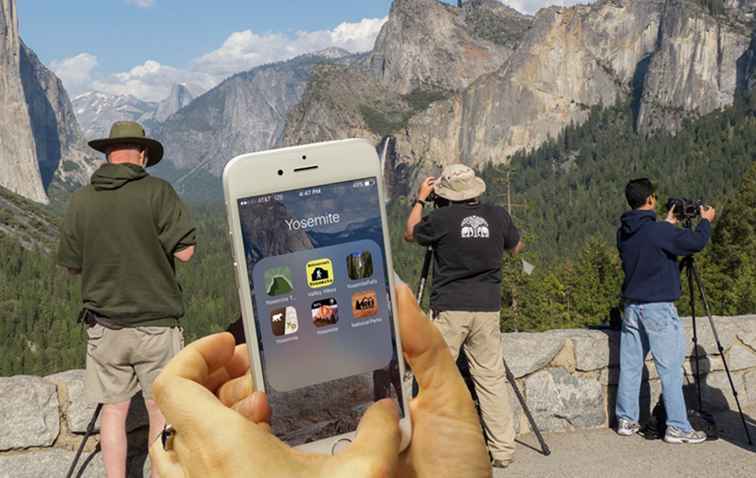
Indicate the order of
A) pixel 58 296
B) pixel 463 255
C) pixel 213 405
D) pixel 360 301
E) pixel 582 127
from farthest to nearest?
pixel 582 127 → pixel 58 296 → pixel 463 255 → pixel 360 301 → pixel 213 405

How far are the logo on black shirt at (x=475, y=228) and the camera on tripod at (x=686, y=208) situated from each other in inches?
87.2

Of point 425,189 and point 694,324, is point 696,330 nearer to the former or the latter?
point 694,324

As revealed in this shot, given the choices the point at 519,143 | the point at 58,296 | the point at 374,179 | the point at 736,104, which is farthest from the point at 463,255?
the point at 519,143

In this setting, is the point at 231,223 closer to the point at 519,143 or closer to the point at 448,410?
the point at 448,410

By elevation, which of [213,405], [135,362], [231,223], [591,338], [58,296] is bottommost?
[58,296]

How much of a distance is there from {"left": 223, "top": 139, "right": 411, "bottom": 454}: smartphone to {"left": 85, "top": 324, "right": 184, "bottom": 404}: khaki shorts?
244 centimetres

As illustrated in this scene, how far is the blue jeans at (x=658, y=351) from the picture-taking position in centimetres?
626

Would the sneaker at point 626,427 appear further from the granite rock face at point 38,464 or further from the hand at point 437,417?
the hand at point 437,417

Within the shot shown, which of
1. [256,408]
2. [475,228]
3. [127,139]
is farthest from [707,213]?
[256,408]

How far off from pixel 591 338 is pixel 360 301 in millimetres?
5559

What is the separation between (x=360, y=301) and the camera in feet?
6.15

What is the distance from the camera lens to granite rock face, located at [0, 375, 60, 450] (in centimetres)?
464

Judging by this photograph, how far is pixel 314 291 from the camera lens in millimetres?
1831

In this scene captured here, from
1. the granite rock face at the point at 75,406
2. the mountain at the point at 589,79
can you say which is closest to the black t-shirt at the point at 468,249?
the granite rock face at the point at 75,406
